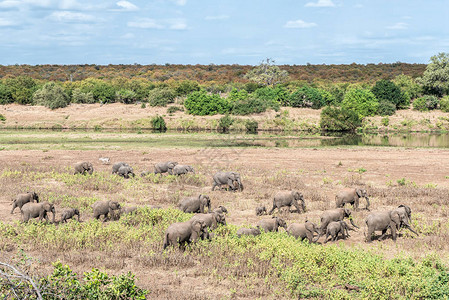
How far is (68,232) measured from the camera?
1245 centimetres

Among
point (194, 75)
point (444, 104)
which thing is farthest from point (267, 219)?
point (194, 75)

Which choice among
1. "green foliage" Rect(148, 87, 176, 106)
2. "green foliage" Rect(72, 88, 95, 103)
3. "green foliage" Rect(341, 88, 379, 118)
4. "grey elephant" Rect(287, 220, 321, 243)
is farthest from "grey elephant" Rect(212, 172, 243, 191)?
"green foliage" Rect(72, 88, 95, 103)

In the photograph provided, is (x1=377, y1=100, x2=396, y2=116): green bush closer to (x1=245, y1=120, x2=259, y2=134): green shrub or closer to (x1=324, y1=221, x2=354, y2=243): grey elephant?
(x1=245, y1=120, x2=259, y2=134): green shrub

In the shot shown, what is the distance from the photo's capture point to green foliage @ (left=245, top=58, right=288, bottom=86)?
337 ft

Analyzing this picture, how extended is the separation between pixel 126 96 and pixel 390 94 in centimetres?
4728

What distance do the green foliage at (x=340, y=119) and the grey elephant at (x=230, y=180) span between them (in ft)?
160

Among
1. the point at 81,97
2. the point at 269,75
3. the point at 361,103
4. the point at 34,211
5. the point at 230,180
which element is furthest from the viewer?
the point at 269,75

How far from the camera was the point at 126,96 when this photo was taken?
8212 centimetres

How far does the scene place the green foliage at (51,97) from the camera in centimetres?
7739

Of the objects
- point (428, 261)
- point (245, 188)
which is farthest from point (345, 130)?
point (428, 261)

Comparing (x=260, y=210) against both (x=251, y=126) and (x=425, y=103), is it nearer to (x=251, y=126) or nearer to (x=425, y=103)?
(x=251, y=126)

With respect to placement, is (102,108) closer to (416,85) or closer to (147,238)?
(416,85)

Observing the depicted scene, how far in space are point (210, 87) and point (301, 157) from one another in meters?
59.7

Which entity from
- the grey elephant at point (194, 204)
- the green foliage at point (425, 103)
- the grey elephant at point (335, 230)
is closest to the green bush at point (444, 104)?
the green foliage at point (425, 103)
